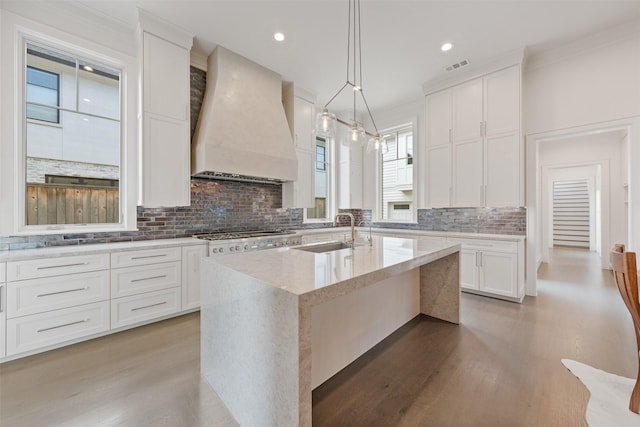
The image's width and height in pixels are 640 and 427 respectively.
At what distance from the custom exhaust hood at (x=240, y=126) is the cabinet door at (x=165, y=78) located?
0.32 metres

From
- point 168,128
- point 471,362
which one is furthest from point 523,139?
point 168,128

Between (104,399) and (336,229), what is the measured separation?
397 centimetres

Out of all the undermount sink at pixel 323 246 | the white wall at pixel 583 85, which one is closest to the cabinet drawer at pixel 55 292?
the undermount sink at pixel 323 246

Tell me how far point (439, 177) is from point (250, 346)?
4.00 m

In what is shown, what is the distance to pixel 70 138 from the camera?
112 inches

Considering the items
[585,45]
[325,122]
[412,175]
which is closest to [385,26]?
[325,122]

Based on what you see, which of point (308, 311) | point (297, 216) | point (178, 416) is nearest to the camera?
point (308, 311)

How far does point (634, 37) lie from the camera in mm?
3020

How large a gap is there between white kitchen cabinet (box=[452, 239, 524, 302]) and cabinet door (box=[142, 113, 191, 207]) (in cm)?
398

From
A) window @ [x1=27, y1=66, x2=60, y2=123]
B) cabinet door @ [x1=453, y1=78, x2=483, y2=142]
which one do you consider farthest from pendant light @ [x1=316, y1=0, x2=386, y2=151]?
window @ [x1=27, y1=66, x2=60, y2=123]

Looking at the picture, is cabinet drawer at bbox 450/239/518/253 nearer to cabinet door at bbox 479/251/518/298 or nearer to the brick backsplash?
cabinet door at bbox 479/251/518/298

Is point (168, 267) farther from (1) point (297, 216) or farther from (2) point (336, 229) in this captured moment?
(2) point (336, 229)

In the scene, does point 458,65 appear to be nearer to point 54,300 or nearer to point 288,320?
point 288,320

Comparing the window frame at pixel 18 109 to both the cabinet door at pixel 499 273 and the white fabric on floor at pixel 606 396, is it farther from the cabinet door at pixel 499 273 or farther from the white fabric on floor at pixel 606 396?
the cabinet door at pixel 499 273
